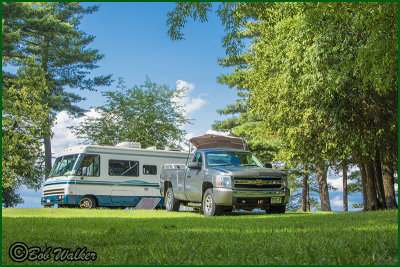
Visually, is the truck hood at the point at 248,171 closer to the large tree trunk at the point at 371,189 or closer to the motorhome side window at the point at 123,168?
the large tree trunk at the point at 371,189

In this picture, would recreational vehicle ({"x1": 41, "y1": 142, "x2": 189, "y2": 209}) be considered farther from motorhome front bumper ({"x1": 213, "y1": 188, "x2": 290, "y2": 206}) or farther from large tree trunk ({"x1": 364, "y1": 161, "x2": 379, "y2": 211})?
large tree trunk ({"x1": 364, "y1": 161, "x2": 379, "y2": 211})

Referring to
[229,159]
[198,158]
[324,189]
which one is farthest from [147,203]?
[324,189]

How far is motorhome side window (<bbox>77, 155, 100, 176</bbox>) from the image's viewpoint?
1911 centimetres

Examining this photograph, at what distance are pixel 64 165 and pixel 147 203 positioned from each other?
3968 mm

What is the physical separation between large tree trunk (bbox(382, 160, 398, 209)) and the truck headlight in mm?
8819

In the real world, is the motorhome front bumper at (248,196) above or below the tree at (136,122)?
below

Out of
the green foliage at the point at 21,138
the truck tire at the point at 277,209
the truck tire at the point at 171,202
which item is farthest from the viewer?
the green foliage at the point at 21,138

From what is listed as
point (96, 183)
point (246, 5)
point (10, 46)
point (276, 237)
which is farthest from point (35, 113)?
point (276, 237)

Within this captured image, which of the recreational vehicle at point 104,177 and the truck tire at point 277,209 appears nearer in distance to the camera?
the truck tire at point 277,209

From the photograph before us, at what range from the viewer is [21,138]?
2509 cm

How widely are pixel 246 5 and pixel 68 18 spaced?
27251 millimetres

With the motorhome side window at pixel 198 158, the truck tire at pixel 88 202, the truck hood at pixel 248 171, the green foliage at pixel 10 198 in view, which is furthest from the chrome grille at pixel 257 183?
the green foliage at pixel 10 198

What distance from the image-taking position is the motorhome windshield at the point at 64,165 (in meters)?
19.1

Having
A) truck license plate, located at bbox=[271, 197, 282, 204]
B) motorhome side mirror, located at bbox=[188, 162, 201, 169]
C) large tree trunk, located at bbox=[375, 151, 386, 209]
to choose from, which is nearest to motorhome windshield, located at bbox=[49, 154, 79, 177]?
motorhome side mirror, located at bbox=[188, 162, 201, 169]
